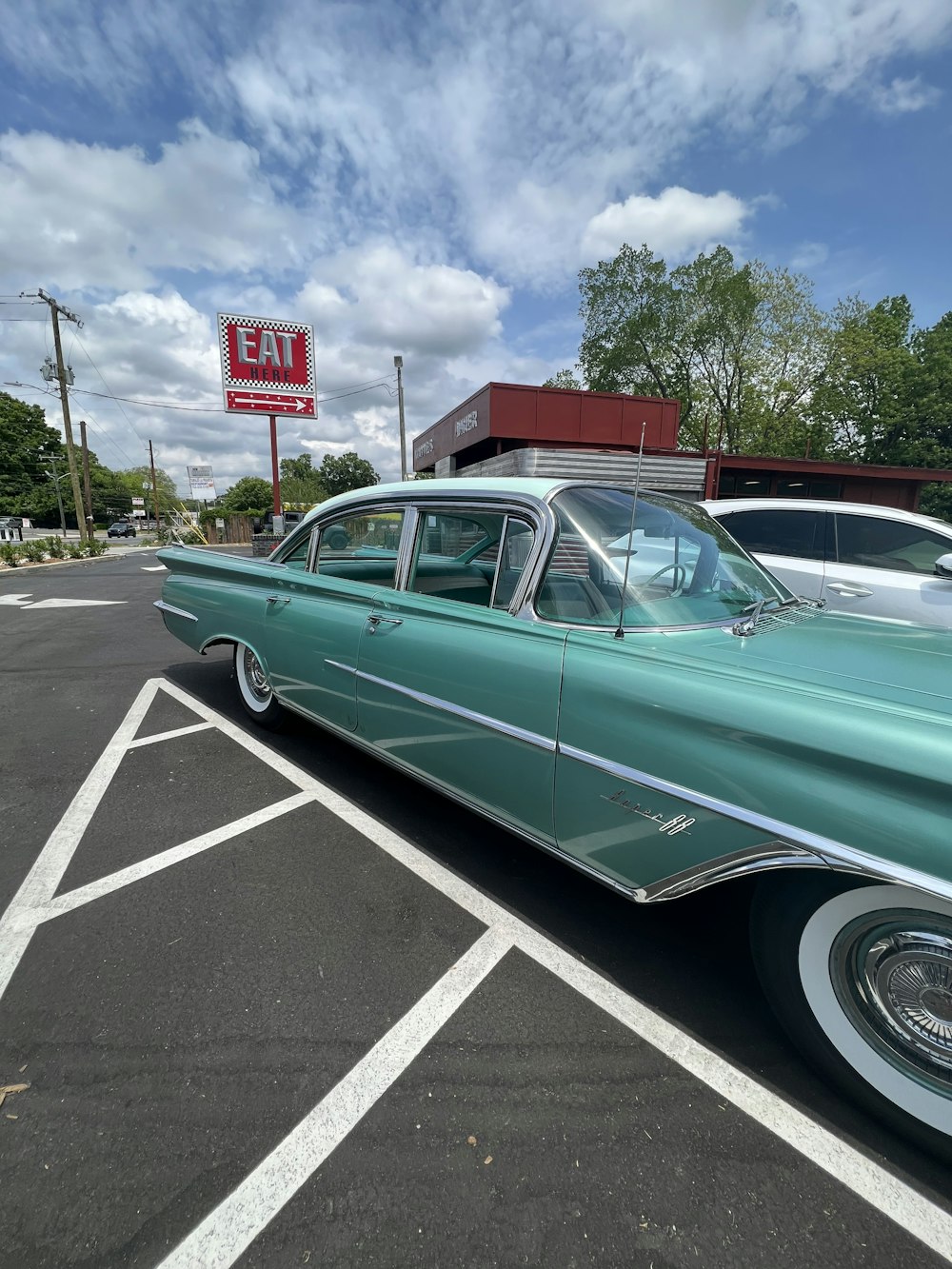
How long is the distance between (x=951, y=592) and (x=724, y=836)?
3.66m

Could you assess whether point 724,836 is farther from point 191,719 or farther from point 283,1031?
point 191,719

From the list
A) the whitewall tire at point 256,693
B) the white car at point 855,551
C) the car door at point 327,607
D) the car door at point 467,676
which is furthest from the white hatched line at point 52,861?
the white car at point 855,551

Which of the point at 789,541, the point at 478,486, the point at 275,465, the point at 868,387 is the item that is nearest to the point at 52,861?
the point at 478,486

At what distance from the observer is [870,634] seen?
209 centimetres

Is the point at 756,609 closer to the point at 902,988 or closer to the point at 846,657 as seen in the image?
the point at 846,657

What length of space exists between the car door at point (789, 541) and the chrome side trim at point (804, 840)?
3335mm

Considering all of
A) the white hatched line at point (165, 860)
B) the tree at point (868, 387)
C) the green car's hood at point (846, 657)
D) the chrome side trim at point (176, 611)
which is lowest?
the white hatched line at point (165, 860)

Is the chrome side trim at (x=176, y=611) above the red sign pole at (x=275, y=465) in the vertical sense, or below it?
below

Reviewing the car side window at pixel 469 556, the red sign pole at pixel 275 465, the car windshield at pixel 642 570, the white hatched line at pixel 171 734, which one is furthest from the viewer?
the red sign pole at pixel 275 465

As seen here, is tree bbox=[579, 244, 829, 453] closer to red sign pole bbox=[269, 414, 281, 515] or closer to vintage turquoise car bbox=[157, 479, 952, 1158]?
red sign pole bbox=[269, 414, 281, 515]

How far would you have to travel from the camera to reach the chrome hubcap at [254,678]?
12.8 feet

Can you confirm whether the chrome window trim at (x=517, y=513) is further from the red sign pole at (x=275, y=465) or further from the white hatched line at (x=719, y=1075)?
the red sign pole at (x=275, y=465)

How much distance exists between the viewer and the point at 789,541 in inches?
183

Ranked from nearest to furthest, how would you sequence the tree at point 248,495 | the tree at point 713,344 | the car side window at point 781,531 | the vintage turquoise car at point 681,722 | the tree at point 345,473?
the vintage turquoise car at point 681,722 → the car side window at point 781,531 → the tree at point 713,344 → the tree at point 248,495 → the tree at point 345,473
